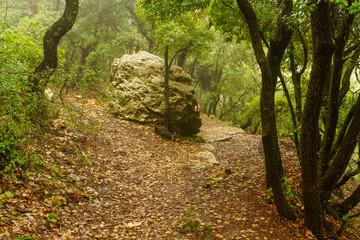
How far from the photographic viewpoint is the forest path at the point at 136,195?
4.50m

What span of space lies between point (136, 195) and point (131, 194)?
151mm

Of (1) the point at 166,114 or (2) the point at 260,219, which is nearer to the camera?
(2) the point at 260,219

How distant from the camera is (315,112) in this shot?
4344 mm

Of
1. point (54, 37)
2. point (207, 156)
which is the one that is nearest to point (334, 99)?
point (207, 156)

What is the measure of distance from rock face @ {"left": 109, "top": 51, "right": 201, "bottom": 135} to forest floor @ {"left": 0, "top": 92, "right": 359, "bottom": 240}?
2303 mm

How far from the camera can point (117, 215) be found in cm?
537

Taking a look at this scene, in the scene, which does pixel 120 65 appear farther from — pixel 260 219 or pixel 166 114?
pixel 260 219

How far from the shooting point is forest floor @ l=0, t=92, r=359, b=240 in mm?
4410

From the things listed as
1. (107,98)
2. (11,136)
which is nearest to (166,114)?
(107,98)

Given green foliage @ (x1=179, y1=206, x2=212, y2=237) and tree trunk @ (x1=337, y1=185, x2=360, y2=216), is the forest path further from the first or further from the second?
tree trunk @ (x1=337, y1=185, x2=360, y2=216)

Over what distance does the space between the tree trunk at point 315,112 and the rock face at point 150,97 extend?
25.8 ft

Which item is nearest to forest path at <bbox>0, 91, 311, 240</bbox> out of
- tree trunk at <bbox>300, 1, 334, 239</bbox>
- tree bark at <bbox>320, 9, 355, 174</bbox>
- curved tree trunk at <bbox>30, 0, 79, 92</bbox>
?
tree trunk at <bbox>300, 1, 334, 239</bbox>

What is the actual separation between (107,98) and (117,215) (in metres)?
3.29

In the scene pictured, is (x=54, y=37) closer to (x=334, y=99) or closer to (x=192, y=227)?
(x=192, y=227)
